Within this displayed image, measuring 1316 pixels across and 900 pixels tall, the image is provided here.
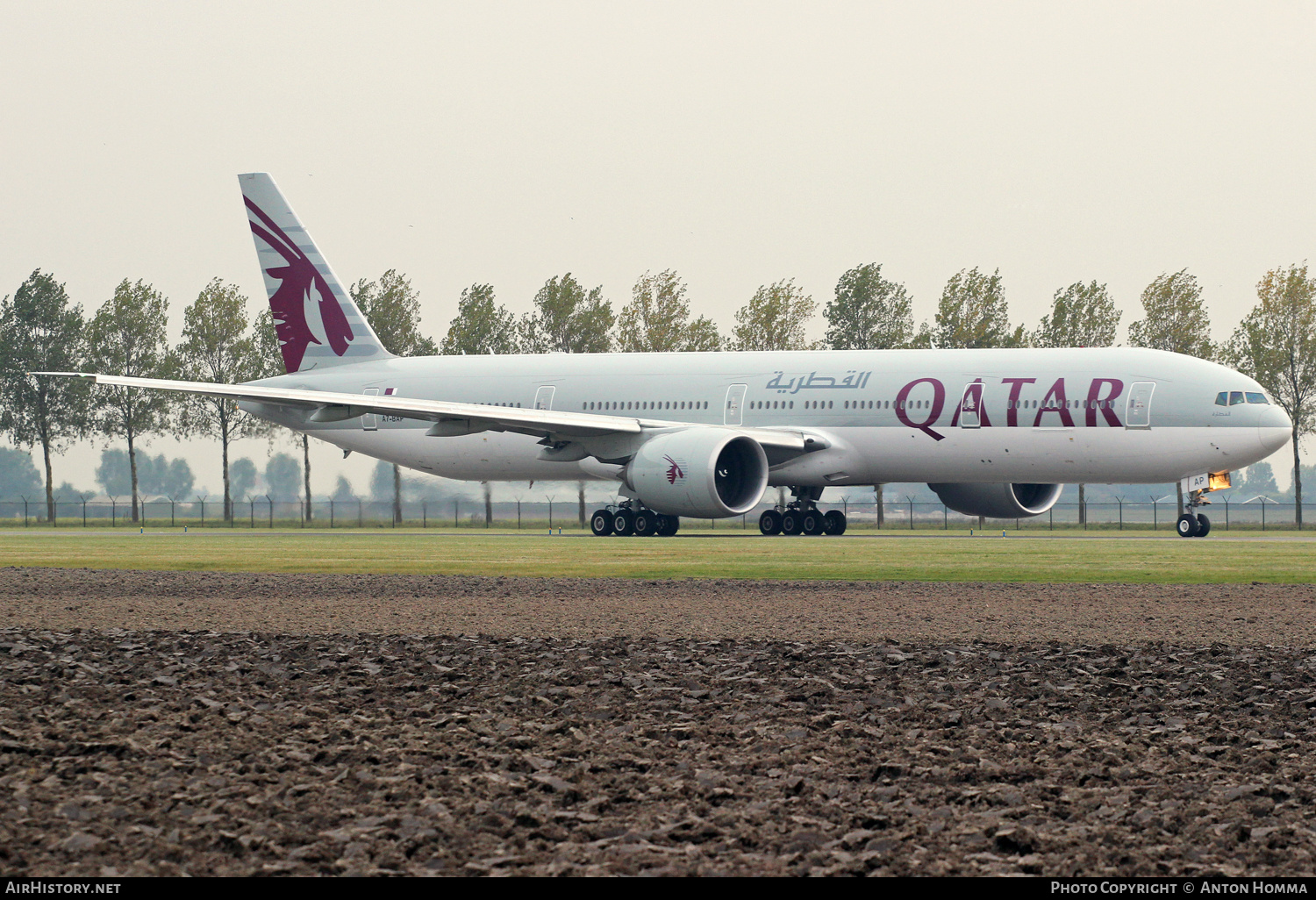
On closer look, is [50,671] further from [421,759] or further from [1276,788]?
[1276,788]

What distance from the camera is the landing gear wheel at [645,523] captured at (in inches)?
1336

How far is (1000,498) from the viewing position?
35156 millimetres

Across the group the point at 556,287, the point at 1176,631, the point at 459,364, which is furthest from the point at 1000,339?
the point at 1176,631

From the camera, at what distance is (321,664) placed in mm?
11039

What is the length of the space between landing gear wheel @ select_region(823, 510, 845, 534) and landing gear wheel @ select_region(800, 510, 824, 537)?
0.10 meters

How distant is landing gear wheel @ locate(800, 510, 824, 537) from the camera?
114ft

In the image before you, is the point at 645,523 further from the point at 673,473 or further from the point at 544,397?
the point at 544,397

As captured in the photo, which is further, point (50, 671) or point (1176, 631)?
point (1176, 631)

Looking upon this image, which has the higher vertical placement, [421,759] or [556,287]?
[556,287]

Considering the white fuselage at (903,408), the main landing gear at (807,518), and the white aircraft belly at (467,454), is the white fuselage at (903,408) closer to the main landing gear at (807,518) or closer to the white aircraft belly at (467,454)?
the white aircraft belly at (467,454)

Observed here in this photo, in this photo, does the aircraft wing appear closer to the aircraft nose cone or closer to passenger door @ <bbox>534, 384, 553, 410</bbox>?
passenger door @ <bbox>534, 384, 553, 410</bbox>

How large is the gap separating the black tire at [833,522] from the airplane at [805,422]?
1.6 inches

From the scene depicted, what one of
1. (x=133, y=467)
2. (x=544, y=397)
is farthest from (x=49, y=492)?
(x=544, y=397)

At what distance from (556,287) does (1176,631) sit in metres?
50.8
